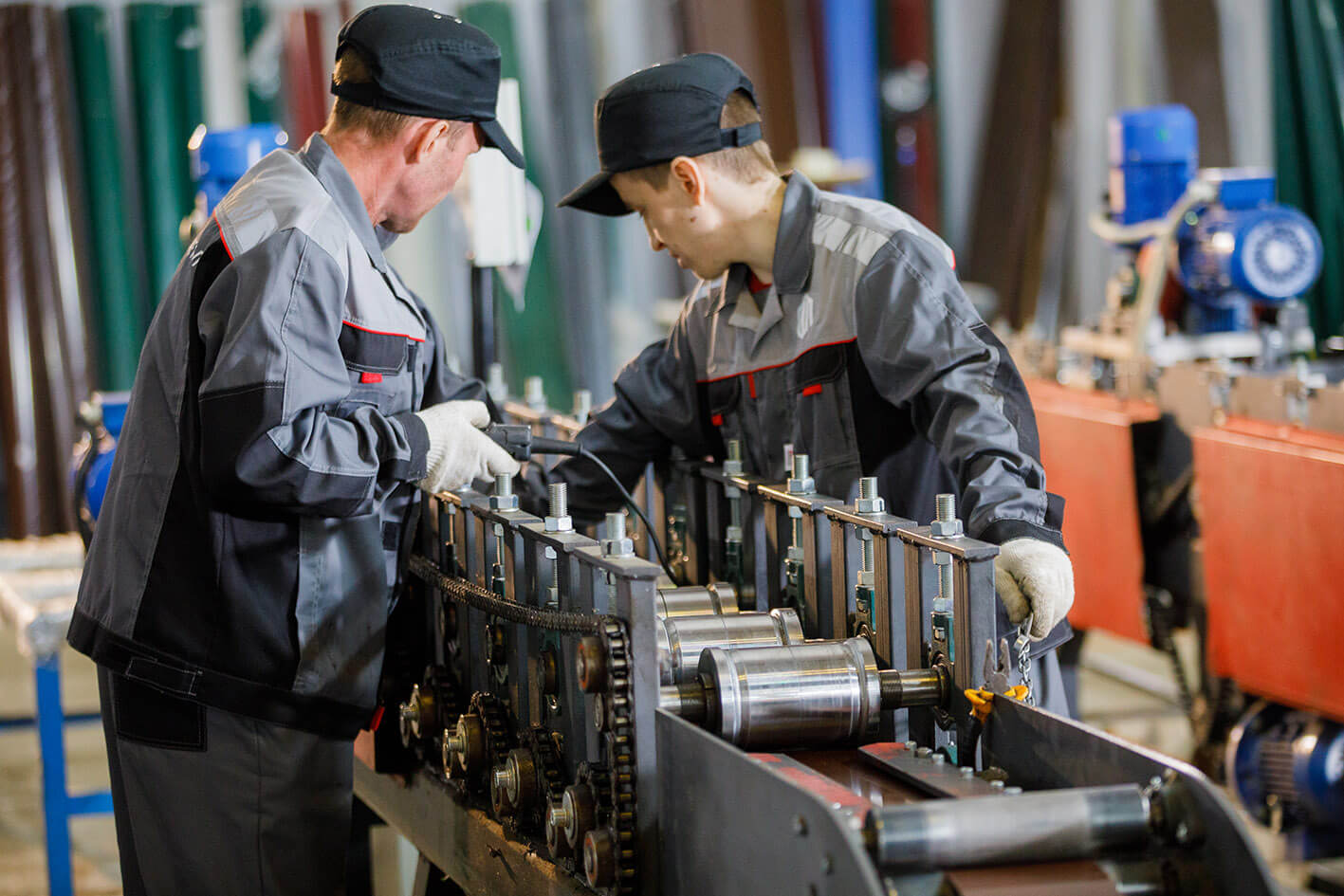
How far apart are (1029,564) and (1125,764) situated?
0.36m

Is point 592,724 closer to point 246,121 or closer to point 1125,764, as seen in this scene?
point 1125,764

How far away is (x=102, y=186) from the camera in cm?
539

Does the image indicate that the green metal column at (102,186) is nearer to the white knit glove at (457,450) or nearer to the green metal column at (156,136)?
the green metal column at (156,136)

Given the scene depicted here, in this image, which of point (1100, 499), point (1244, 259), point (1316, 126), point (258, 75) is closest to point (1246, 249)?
point (1244, 259)

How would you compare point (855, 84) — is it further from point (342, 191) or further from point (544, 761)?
point (544, 761)

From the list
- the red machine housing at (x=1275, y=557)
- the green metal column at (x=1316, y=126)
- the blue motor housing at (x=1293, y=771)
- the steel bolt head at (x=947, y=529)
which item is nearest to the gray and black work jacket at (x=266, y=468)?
the steel bolt head at (x=947, y=529)

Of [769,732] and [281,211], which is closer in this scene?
[769,732]

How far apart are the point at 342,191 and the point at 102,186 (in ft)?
13.6

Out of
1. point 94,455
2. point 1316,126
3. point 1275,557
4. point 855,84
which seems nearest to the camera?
point 1275,557

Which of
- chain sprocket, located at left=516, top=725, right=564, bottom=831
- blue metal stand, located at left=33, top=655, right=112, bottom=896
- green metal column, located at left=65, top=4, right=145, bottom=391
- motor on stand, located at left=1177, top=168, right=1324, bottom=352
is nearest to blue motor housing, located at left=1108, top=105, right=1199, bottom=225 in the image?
motor on stand, located at left=1177, top=168, right=1324, bottom=352

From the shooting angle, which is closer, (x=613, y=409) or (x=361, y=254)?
(x=361, y=254)

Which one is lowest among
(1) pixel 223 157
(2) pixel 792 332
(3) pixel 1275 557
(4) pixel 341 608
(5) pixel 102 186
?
(3) pixel 1275 557

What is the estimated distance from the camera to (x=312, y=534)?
5.37ft

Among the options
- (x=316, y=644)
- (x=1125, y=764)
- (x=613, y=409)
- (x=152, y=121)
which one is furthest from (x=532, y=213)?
(x=152, y=121)
